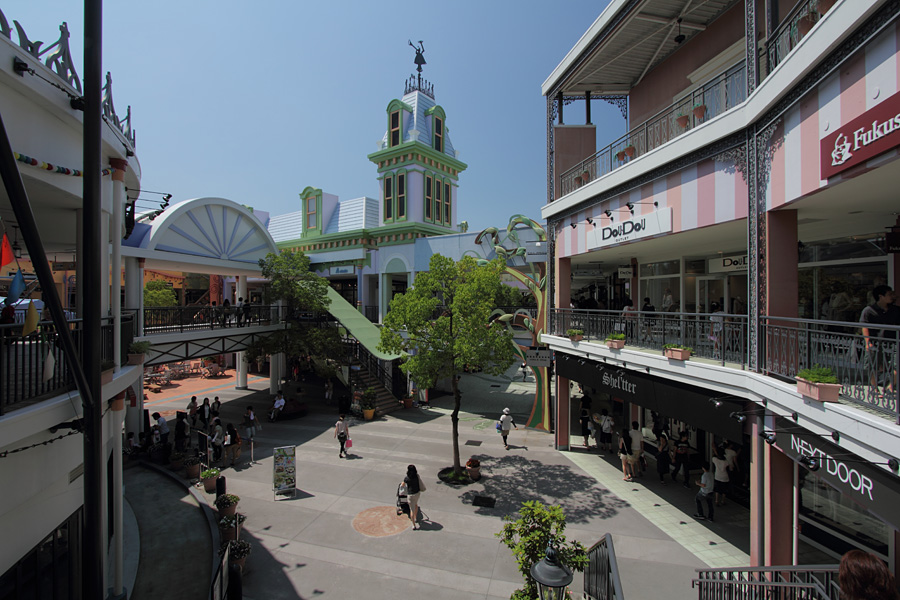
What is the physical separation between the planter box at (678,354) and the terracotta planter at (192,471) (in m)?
14.0

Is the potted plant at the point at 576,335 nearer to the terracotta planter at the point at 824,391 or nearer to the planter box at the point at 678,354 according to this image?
the planter box at the point at 678,354

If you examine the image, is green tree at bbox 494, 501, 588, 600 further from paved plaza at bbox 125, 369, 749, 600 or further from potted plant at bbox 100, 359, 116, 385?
potted plant at bbox 100, 359, 116, 385

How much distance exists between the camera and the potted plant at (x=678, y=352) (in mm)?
9242

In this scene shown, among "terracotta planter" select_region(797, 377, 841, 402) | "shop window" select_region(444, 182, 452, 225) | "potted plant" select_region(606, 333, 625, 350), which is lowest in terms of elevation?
"terracotta planter" select_region(797, 377, 841, 402)

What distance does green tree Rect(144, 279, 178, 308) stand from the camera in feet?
95.1

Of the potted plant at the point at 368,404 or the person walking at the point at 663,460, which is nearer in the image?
the person walking at the point at 663,460

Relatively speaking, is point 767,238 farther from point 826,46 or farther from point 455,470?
point 455,470

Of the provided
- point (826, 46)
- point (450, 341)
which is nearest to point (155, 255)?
point (450, 341)

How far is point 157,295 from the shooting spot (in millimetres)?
29438

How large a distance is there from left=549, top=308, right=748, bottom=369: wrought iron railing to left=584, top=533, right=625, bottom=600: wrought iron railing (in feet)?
13.9

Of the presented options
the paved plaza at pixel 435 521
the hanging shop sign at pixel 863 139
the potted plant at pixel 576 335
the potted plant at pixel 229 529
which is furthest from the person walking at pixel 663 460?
the potted plant at pixel 229 529

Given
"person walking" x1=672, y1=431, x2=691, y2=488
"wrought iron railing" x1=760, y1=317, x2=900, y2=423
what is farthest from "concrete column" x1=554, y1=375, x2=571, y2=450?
"wrought iron railing" x1=760, y1=317, x2=900, y2=423

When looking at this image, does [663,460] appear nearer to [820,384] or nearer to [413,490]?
[413,490]

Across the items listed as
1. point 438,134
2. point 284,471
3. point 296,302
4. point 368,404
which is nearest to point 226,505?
point 284,471
